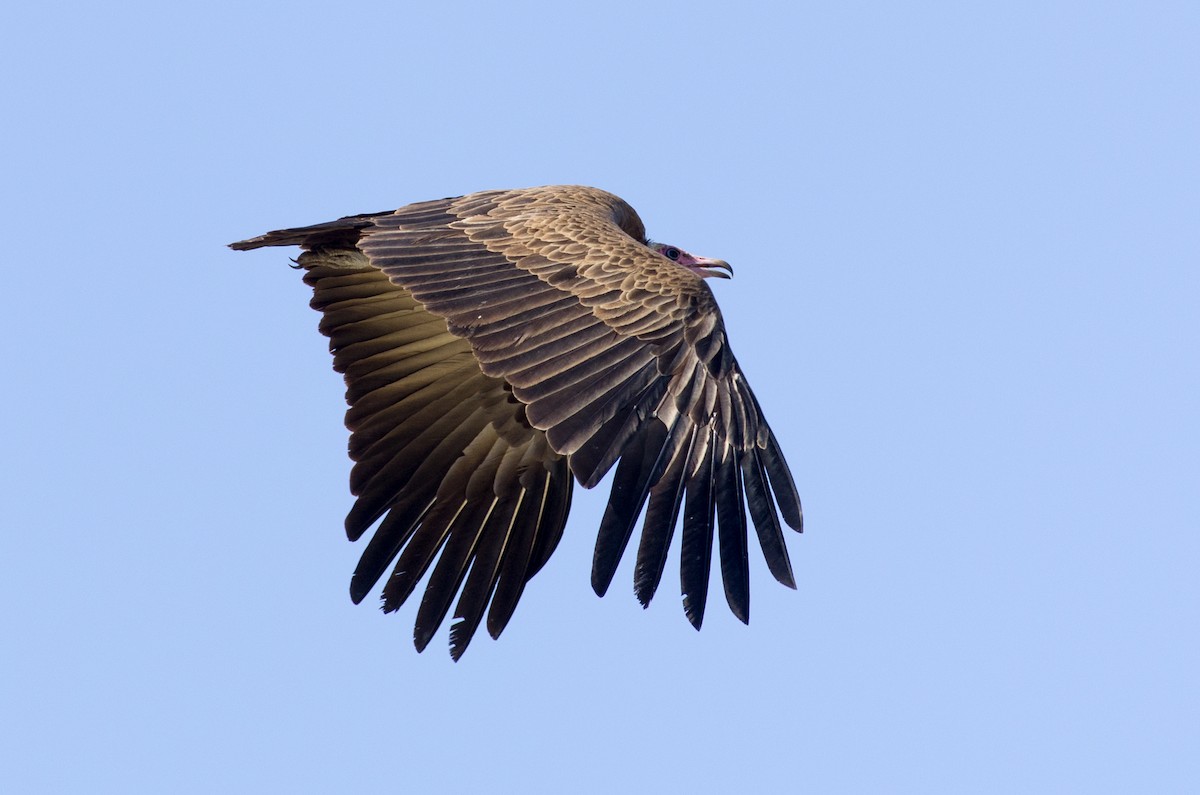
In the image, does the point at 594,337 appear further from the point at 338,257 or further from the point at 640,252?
the point at 338,257

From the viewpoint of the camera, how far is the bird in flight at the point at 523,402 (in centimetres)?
806

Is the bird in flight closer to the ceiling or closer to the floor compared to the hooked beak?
closer to the floor

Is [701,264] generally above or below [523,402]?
above

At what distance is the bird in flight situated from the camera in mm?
8062

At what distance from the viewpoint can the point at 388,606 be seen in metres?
9.23

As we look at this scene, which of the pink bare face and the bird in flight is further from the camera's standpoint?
the pink bare face

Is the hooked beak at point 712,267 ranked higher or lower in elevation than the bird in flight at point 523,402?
higher

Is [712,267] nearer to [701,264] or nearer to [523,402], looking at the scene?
[701,264]

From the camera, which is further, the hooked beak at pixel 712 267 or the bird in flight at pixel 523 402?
the hooked beak at pixel 712 267

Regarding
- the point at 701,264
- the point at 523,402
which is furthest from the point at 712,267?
the point at 523,402

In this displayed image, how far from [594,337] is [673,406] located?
20.9 inches

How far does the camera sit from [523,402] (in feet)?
A: 27.2

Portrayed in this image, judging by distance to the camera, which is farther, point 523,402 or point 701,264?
point 701,264

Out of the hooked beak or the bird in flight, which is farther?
the hooked beak
